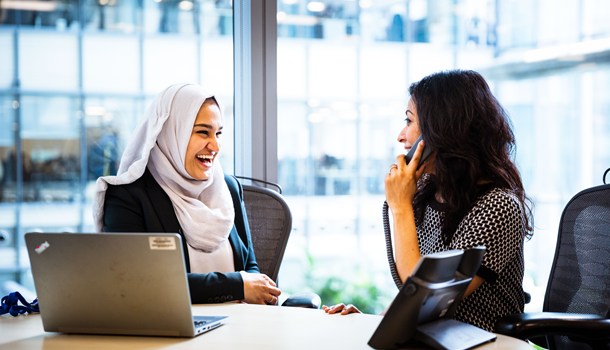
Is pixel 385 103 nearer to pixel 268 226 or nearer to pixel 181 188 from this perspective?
pixel 268 226

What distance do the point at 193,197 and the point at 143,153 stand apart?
0.83 feet

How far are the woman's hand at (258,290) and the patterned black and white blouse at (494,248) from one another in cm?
53

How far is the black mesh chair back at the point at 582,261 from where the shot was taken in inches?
89.1

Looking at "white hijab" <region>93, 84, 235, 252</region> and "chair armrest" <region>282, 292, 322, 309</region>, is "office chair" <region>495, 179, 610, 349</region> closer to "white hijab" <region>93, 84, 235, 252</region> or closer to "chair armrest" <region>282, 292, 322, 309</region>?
"chair armrest" <region>282, 292, 322, 309</region>

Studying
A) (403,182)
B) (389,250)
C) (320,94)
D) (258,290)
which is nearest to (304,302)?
(258,290)

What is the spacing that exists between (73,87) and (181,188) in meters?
0.74

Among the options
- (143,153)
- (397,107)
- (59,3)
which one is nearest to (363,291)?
(397,107)

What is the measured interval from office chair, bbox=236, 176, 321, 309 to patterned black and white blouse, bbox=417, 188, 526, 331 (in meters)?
0.68

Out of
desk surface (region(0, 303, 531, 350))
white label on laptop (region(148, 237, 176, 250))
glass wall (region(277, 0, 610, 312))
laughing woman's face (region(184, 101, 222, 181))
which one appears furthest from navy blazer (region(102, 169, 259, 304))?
glass wall (region(277, 0, 610, 312))

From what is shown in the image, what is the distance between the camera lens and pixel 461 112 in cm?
225

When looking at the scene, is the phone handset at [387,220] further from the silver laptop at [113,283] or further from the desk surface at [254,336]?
the silver laptop at [113,283]

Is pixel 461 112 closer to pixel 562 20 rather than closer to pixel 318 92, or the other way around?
pixel 318 92

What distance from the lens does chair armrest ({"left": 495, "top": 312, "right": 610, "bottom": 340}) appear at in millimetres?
2018

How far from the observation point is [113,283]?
162cm
